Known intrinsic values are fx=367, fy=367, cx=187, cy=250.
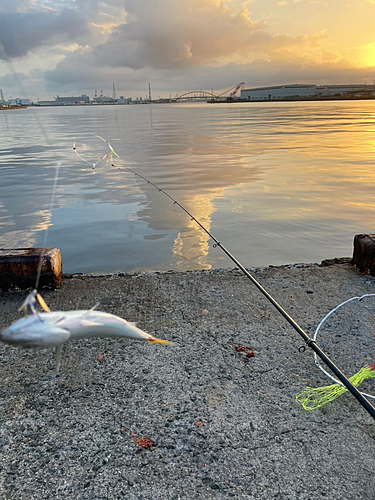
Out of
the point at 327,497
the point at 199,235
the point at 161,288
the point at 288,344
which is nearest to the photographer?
the point at 327,497

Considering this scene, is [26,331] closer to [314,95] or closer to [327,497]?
[327,497]

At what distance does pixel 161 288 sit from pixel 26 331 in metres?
3.43

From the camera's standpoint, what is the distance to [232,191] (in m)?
10.7

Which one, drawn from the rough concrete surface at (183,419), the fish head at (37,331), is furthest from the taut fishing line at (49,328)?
the rough concrete surface at (183,419)

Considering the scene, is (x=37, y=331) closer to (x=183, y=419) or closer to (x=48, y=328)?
(x=48, y=328)

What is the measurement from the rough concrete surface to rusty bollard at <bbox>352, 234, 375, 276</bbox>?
3.71 feet

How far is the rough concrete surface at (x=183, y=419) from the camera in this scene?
6.87 ft

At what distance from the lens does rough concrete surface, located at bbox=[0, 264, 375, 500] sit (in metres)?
2.09

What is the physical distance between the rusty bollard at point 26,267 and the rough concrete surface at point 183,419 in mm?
397

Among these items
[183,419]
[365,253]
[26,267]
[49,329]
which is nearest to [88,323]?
[49,329]

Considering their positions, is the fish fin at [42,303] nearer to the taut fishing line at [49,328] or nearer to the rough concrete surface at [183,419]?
the taut fishing line at [49,328]

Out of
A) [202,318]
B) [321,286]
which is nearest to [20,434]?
[202,318]

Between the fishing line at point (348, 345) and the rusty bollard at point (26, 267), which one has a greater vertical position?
the rusty bollard at point (26, 267)

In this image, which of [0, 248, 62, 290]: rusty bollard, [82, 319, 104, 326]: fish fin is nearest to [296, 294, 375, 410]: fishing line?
[82, 319, 104, 326]: fish fin
